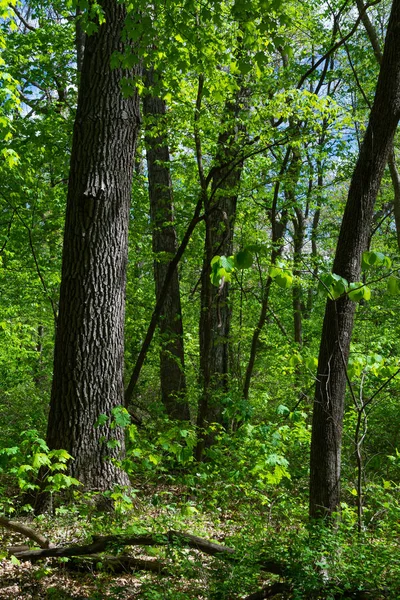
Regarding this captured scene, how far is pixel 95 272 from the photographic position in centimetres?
496

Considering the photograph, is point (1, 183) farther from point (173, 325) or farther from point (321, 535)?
point (321, 535)

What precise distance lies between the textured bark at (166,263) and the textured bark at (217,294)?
0.54 m

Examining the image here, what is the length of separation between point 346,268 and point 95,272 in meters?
2.33

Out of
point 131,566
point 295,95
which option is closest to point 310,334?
point 295,95

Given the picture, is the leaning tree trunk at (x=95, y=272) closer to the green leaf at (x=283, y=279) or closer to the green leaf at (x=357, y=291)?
the green leaf at (x=283, y=279)

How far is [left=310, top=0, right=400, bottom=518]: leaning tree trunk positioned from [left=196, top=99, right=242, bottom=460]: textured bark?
7.58 ft

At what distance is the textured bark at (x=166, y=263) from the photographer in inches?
338

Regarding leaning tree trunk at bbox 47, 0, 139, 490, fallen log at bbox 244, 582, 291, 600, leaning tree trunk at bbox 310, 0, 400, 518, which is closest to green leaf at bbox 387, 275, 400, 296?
leaning tree trunk at bbox 310, 0, 400, 518

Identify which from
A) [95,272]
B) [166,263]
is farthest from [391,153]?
[95,272]

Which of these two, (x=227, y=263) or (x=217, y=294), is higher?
(x=217, y=294)

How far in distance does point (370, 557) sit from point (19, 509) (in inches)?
122

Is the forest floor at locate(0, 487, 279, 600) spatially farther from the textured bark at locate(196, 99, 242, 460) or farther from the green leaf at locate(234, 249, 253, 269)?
the textured bark at locate(196, 99, 242, 460)

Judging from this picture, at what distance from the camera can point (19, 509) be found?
474cm

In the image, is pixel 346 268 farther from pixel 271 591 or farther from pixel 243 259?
pixel 271 591
